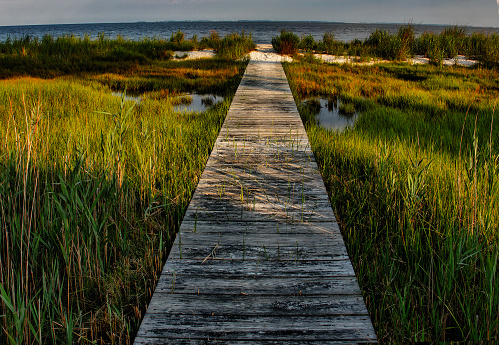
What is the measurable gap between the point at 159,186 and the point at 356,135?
2.89m

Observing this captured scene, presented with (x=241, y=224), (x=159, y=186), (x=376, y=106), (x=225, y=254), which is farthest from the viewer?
(x=376, y=106)

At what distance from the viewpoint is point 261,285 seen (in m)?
1.88

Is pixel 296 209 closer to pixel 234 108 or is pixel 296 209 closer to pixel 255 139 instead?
pixel 255 139

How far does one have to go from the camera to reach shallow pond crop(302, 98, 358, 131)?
19.6ft

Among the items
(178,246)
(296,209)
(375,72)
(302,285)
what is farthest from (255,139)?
(375,72)

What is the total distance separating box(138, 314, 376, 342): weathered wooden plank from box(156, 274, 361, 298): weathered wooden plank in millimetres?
177

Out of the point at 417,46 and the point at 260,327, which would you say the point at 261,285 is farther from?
the point at 417,46

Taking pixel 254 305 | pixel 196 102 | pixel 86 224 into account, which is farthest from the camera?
pixel 196 102

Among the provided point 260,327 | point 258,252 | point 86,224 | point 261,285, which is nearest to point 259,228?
point 258,252

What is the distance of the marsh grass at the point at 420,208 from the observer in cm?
175

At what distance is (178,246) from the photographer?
227cm

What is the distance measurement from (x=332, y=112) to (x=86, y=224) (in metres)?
5.60

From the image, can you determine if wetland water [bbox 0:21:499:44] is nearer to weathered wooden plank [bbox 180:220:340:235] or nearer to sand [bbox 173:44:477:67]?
sand [bbox 173:44:477:67]

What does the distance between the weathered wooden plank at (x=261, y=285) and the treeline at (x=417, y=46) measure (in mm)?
12769
